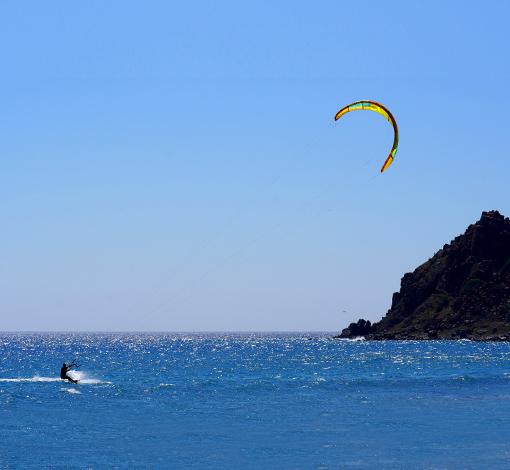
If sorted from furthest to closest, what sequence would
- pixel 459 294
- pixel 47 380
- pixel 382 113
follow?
pixel 459 294, pixel 47 380, pixel 382 113

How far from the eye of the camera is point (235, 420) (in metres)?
32.4

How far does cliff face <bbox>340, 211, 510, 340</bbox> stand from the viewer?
15100 cm

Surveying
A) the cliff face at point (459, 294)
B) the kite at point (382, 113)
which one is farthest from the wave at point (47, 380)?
the cliff face at point (459, 294)

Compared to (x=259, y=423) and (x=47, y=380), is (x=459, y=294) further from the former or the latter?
(x=259, y=423)

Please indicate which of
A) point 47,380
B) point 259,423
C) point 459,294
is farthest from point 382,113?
point 459,294

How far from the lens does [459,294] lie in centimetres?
16562

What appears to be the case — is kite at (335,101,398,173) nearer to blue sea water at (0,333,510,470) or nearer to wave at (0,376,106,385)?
blue sea water at (0,333,510,470)

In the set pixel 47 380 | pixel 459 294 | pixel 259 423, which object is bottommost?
pixel 47 380

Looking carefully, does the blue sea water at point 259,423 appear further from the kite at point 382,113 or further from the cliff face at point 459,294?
the cliff face at point 459,294

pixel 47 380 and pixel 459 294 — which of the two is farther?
pixel 459 294

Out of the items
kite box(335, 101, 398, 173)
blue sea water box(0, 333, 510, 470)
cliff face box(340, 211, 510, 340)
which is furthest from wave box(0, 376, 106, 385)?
cliff face box(340, 211, 510, 340)

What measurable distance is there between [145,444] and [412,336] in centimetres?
13818

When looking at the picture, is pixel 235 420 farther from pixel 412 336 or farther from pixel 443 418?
pixel 412 336

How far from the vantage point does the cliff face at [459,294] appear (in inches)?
5945
